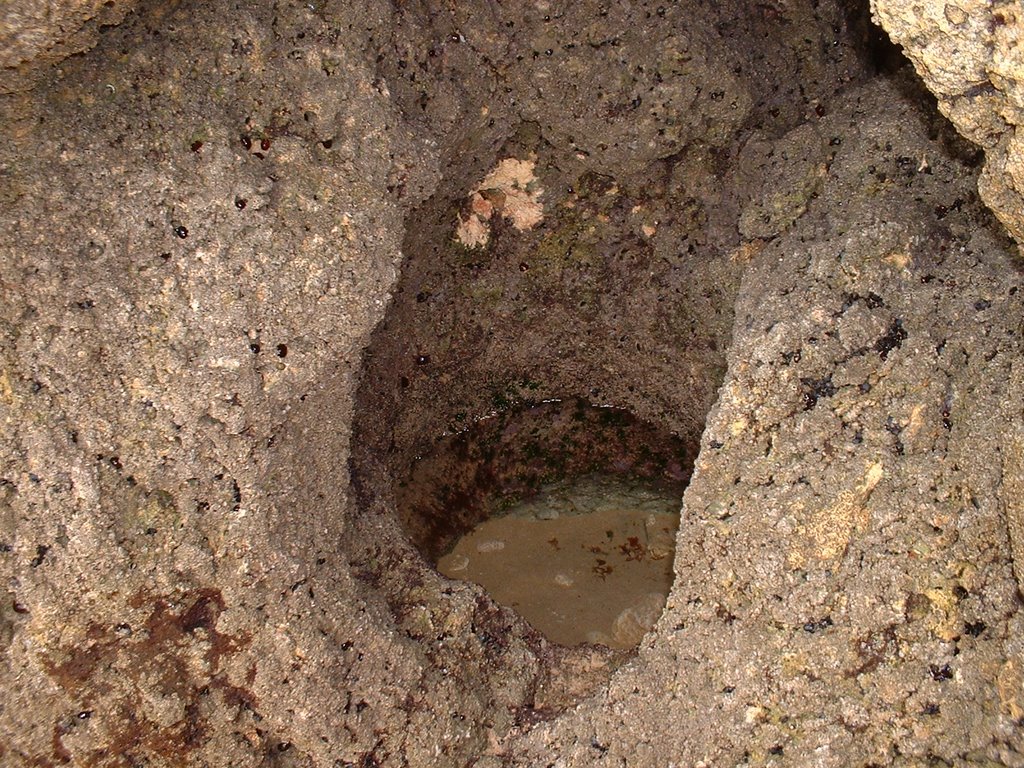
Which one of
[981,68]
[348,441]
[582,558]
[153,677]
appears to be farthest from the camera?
[582,558]

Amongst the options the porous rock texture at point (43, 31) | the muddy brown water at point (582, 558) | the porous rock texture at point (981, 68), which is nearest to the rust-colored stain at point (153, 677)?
the porous rock texture at point (43, 31)

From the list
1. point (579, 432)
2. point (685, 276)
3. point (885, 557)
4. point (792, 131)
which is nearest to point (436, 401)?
point (579, 432)

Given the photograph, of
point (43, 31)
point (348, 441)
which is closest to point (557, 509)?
point (348, 441)

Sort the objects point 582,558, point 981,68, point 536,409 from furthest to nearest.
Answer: point 536,409 < point 582,558 < point 981,68

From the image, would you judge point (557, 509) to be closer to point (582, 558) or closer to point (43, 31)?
point (582, 558)

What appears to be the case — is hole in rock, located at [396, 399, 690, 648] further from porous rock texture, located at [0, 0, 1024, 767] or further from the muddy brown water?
porous rock texture, located at [0, 0, 1024, 767]

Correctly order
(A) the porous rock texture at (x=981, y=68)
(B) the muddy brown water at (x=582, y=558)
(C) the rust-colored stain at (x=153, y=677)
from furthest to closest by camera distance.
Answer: (B) the muddy brown water at (x=582, y=558)
(C) the rust-colored stain at (x=153, y=677)
(A) the porous rock texture at (x=981, y=68)

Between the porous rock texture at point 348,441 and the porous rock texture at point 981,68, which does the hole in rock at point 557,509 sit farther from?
the porous rock texture at point 981,68
